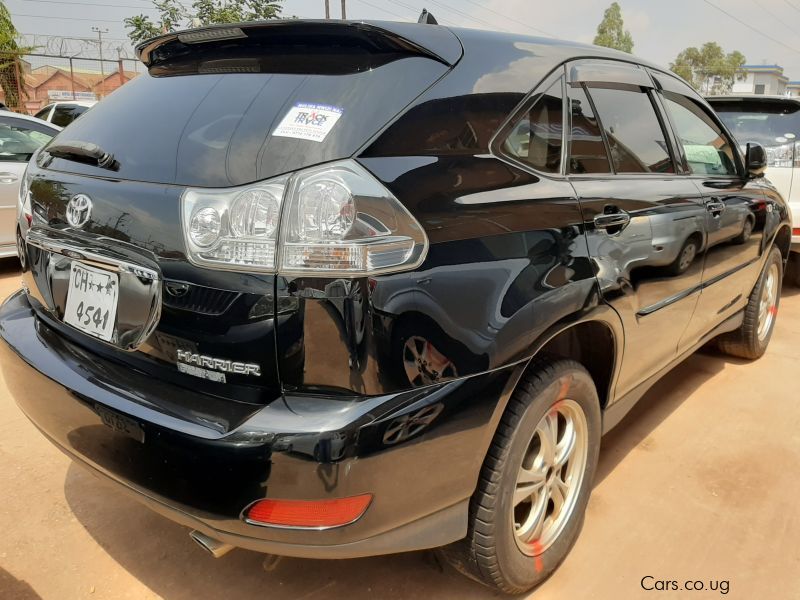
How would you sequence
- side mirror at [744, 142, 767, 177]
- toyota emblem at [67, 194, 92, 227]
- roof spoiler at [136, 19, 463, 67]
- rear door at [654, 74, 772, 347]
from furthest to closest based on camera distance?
side mirror at [744, 142, 767, 177] < rear door at [654, 74, 772, 347] < toyota emblem at [67, 194, 92, 227] < roof spoiler at [136, 19, 463, 67]

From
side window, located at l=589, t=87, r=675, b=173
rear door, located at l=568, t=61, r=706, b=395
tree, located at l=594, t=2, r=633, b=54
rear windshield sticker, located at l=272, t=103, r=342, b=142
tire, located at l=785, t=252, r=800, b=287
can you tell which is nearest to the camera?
rear windshield sticker, located at l=272, t=103, r=342, b=142

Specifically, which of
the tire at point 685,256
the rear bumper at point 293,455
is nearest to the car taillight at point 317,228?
the rear bumper at point 293,455

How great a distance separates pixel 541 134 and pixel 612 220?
37 cm

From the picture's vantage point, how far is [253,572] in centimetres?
212

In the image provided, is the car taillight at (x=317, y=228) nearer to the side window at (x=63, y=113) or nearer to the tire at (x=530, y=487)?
the tire at (x=530, y=487)

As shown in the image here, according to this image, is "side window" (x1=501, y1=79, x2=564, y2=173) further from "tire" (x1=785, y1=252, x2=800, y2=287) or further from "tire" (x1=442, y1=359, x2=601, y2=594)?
"tire" (x1=785, y1=252, x2=800, y2=287)

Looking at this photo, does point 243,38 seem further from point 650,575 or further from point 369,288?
point 650,575

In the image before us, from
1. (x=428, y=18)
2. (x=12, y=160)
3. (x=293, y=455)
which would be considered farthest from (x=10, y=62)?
(x=293, y=455)

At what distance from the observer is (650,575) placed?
2182 millimetres

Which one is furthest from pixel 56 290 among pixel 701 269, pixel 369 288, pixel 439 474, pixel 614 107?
pixel 701 269

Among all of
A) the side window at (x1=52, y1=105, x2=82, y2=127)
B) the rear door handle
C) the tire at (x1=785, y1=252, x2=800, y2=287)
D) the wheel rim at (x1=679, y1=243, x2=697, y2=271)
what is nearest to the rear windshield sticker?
the rear door handle

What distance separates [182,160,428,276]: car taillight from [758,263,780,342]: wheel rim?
333 centimetres

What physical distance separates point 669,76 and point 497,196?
1.78m

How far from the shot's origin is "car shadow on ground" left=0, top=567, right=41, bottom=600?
78.4 inches
